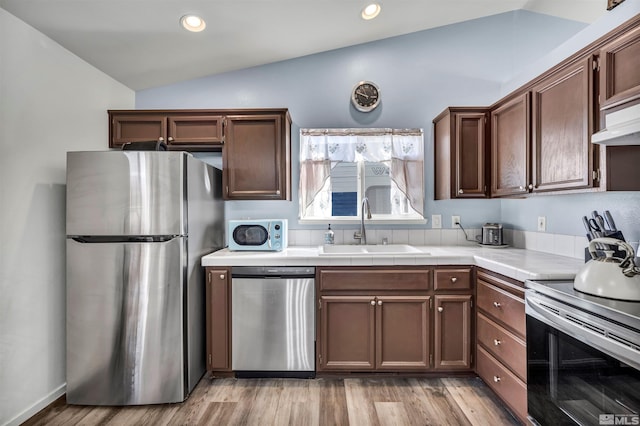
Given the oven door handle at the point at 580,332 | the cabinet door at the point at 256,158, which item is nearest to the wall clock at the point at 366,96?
the cabinet door at the point at 256,158

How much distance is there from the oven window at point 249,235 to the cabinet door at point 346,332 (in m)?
0.69

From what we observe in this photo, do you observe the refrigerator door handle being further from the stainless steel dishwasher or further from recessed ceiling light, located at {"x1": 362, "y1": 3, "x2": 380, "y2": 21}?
recessed ceiling light, located at {"x1": 362, "y1": 3, "x2": 380, "y2": 21}

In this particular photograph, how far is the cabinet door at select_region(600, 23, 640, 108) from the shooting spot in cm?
139

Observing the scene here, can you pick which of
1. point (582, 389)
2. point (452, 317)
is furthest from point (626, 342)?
point (452, 317)

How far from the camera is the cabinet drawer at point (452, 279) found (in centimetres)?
227

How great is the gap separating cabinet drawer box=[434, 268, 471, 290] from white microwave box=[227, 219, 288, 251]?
3.97ft

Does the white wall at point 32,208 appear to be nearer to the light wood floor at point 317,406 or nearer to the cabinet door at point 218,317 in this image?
the light wood floor at point 317,406

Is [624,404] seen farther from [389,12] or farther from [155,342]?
[389,12]

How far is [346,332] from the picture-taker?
2.28 m

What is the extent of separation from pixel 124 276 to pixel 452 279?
223 cm

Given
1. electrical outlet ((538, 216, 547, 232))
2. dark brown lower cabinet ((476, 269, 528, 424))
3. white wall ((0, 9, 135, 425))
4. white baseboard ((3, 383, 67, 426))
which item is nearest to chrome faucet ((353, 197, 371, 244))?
dark brown lower cabinet ((476, 269, 528, 424))

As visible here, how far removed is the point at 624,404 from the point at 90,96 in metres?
3.54

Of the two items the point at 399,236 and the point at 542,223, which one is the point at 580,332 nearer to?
the point at 542,223

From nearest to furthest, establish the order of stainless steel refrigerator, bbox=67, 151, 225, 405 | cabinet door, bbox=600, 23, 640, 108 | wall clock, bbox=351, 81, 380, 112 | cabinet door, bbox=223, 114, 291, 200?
cabinet door, bbox=600, 23, 640, 108, stainless steel refrigerator, bbox=67, 151, 225, 405, cabinet door, bbox=223, 114, 291, 200, wall clock, bbox=351, 81, 380, 112
